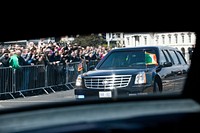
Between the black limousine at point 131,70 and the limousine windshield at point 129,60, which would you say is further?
the limousine windshield at point 129,60

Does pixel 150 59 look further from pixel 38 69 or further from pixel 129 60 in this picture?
pixel 38 69

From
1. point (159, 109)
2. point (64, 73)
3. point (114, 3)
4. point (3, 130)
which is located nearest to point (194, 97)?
point (159, 109)

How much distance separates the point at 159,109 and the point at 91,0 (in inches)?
27.6

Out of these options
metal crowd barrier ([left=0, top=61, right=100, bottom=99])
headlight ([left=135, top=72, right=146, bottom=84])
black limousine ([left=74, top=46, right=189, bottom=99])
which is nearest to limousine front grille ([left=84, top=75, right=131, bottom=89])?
black limousine ([left=74, top=46, right=189, bottom=99])

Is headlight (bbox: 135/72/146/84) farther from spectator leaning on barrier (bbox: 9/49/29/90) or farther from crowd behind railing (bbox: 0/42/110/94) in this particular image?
spectator leaning on barrier (bbox: 9/49/29/90)

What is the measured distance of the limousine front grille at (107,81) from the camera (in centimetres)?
1008

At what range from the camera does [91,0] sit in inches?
105

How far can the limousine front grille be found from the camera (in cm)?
1008

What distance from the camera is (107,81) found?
1038 centimetres

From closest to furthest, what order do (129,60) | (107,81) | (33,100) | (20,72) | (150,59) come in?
(33,100) < (107,81) < (129,60) < (150,59) < (20,72)

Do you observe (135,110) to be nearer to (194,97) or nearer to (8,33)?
(194,97)

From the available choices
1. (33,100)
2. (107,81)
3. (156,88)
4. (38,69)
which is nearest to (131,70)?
A: (107,81)

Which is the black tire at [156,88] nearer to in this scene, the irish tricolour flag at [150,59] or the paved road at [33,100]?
the irish tricolour flag at [150,59]

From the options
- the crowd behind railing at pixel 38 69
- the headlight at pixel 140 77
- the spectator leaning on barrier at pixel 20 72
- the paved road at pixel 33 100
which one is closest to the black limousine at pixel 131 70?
the headlight at pixel 140 77
